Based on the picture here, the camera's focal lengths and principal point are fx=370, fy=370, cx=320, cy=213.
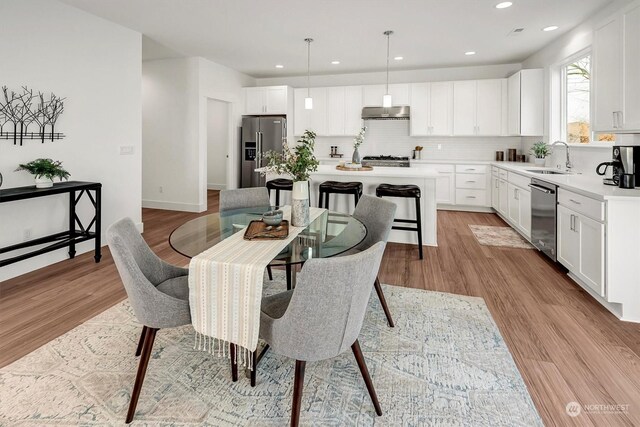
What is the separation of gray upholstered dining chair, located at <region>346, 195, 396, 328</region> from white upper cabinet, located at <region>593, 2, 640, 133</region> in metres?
2.21

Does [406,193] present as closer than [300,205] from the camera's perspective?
No

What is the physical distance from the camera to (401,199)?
4.59 m

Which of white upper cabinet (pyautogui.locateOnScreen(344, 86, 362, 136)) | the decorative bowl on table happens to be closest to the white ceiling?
white upper cabinet (pyautogui.locateOnScreen(344, 86, 362, 136))

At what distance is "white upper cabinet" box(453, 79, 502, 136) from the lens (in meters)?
6.58

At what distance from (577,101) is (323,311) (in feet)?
17.5

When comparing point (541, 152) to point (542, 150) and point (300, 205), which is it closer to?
point (542, 150)

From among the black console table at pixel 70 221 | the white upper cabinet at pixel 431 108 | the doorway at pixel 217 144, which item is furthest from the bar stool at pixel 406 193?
the doorway at pixel 217 144

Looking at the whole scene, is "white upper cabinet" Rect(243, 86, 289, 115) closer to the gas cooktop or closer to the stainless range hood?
the stainless range hood

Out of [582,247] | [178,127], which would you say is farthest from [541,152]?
[178,127]

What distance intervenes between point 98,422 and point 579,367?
2.48 m

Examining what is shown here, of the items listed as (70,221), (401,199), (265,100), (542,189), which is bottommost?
(70,221)

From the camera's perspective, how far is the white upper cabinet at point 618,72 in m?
2.95

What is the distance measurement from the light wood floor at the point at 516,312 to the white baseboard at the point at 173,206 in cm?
201

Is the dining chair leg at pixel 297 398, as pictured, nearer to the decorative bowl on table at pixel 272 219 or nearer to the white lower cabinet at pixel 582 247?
the decorative bowl on table at pixel 272 219
